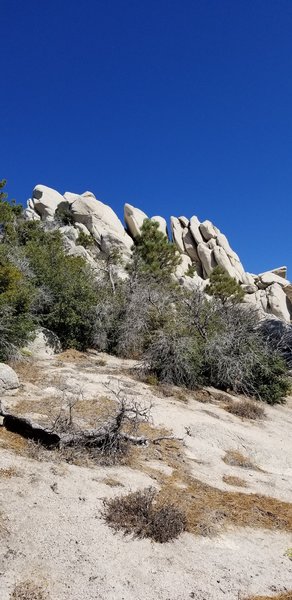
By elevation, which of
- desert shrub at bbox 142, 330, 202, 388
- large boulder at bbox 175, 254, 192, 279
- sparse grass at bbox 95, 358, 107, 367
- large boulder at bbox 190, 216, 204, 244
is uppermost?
large boulder at bbox 190, 216, 204, 244

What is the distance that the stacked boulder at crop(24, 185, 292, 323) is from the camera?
133ft

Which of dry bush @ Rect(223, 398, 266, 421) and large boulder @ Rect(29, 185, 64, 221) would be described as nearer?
dry bush @ Rect(223, 398, 266, 421)

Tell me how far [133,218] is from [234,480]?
3918cm

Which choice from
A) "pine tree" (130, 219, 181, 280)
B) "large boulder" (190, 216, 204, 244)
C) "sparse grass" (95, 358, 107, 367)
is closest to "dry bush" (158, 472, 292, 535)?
"sparse grass" (95, 358, 107, 367)

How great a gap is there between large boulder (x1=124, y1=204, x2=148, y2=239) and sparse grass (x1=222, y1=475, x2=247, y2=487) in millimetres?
37597

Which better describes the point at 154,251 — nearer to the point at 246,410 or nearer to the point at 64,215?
the point at 64,215

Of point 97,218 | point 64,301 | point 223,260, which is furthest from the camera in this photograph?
point 223,260

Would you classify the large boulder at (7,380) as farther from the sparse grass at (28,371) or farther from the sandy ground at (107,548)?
Answer: the sandy ground at (107,548)

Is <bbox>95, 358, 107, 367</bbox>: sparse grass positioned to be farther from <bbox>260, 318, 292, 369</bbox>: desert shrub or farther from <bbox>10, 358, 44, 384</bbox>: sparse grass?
<bbox>260, 318, 292, 369</bbox>: desert shrub

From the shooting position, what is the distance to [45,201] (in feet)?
147

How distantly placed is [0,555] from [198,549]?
2348 mm

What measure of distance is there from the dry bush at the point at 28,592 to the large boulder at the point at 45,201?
4074cm

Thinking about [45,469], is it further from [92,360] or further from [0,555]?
[92,360]

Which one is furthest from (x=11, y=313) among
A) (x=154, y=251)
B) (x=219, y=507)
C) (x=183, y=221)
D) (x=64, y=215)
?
(x=183, y=221)
